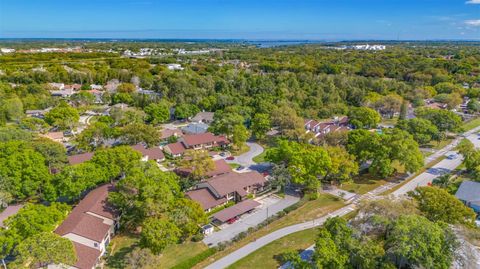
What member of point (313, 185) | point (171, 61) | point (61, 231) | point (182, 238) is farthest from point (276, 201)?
point (171, 61)

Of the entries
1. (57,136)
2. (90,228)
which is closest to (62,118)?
(57,136)

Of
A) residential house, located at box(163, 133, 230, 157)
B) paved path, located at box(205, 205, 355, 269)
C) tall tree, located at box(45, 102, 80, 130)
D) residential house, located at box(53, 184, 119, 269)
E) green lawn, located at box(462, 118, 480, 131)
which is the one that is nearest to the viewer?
residential house, located at box(53, 184, 119, 269)

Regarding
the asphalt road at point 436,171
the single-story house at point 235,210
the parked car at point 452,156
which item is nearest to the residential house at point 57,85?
the single-story house at point 235,210

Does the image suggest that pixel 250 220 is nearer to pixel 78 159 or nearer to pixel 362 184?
pixel 362 184

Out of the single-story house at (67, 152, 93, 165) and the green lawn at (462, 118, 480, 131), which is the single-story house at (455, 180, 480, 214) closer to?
the green lawn at (462, 118, 480, 131)

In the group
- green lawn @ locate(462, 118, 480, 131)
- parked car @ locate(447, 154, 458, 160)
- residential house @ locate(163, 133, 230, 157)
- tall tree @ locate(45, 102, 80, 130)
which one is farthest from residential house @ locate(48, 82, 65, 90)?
green lawn @ locate(462, 118, 480, 131)
